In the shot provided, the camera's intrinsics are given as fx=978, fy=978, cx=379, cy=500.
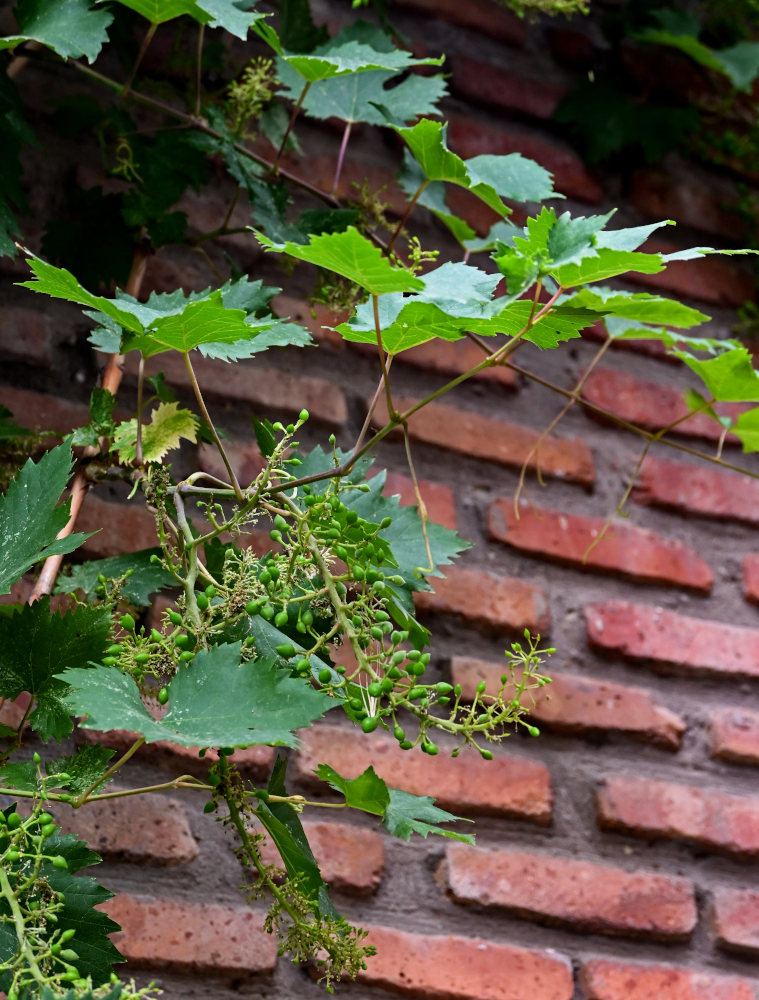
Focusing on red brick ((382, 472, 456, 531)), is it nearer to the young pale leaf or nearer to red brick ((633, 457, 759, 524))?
red brick ((633, 457, 759, 524))

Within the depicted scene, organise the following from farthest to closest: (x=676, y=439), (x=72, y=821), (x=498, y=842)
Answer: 1. (x=676, y=439)
2. (x=498, y=842)
3. (x=72, y=821)

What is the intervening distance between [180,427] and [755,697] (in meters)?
0.74

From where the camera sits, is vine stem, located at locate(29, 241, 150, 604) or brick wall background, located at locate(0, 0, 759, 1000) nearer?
vine stem, located at locate(29, 241, 150, 604)

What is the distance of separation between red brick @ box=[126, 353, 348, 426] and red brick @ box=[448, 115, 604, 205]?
0.37 metres

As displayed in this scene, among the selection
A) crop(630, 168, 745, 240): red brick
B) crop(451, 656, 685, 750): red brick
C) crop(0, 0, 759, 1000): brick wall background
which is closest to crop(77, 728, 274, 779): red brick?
crop(0, 0, 759, 1000): brick wall background

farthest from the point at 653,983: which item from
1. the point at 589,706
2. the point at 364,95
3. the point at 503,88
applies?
the point at 503,88

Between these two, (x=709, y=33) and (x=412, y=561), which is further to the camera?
(x=709, y=33)

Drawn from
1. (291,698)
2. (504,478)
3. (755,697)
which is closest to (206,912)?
(291,698)

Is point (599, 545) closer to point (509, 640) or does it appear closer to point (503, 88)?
point (509, 640)

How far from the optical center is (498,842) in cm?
95

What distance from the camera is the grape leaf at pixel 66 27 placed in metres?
0.72

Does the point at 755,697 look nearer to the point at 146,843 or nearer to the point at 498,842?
the point at 498,842

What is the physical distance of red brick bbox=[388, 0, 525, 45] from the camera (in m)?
1.21

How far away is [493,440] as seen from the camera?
3.65ft
